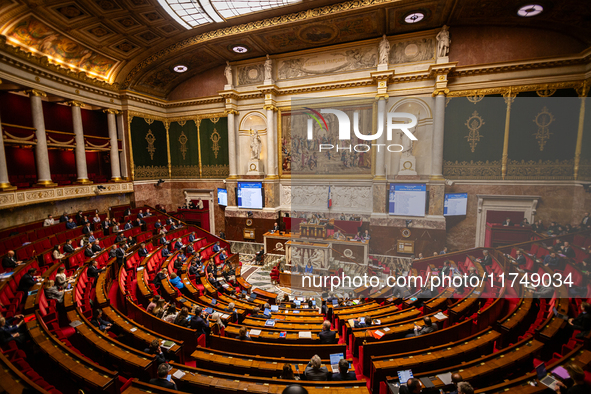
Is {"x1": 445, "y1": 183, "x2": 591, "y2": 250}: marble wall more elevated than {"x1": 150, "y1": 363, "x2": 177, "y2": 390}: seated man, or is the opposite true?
{"x1": 445, "y1": 183, "x2": 591, "y2": 250}: marble wall

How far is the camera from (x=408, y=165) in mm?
14211

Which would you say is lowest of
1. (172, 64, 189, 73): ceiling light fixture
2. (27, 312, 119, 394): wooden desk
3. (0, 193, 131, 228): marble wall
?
(27, 312, 119, 394): wooden desk

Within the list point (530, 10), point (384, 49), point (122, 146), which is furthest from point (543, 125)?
point (122, 146)

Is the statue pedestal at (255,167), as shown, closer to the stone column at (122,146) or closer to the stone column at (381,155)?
the stone column at (381,155)

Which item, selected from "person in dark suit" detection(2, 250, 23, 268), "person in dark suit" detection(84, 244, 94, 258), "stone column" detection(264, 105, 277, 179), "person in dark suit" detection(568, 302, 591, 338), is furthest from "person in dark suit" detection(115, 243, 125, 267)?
"person in dark suit" detection(568, 302, 591, 338)

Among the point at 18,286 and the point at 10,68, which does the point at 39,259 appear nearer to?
the point at 18,286

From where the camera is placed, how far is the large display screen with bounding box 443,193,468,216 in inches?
531

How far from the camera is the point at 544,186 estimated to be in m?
12.6

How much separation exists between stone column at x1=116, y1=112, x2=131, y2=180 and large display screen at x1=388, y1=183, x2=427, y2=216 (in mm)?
16756

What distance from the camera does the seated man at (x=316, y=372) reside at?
4.00 meters

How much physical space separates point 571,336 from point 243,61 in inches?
747

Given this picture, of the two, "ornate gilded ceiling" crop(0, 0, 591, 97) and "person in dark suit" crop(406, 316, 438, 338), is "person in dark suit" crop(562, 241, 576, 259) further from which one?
"ornate gilded ceiling" crop(0, 0, 591, 97)

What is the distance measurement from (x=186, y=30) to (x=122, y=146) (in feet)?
27.8

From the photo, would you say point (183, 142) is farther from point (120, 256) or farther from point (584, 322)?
point (584, 322)
